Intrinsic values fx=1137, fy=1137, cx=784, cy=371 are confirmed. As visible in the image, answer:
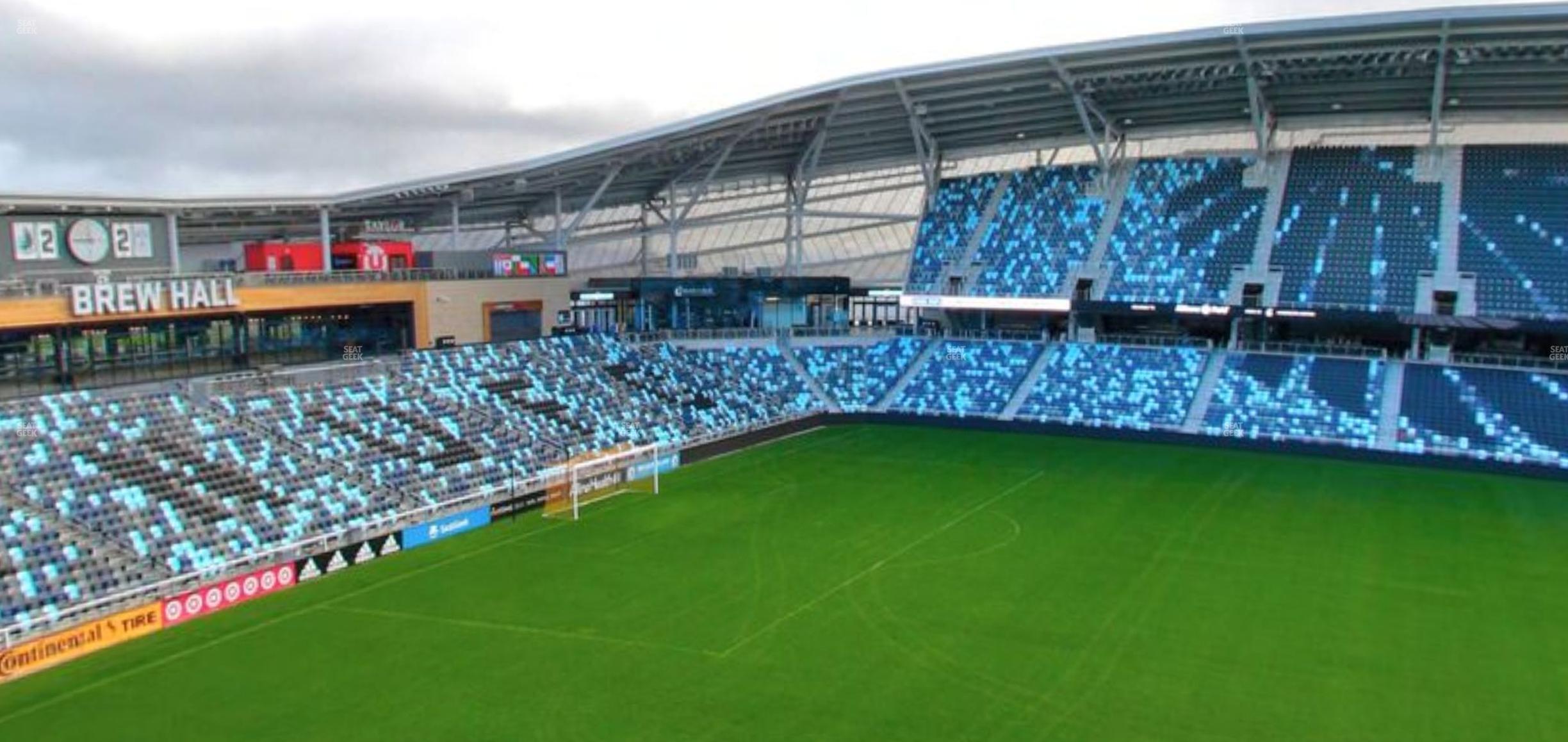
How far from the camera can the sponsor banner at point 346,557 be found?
27.4 m

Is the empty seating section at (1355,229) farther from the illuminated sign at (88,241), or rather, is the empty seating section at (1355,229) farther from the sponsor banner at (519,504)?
the illuminated sign at (88,241)

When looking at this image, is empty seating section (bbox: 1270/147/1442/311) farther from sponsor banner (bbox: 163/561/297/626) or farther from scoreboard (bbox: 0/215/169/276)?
scoreboard (bbox: 0/215/169/276)

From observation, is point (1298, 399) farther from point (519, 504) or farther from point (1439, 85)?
point (519, 504)

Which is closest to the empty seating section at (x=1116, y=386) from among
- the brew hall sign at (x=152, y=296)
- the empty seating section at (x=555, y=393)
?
the empty seating section at (x=555, y=393)

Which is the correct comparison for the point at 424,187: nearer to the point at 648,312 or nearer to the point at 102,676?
the point at 648,312

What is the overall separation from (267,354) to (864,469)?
845 inches

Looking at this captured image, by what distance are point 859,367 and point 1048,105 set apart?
1530 centimetres

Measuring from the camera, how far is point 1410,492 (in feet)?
122

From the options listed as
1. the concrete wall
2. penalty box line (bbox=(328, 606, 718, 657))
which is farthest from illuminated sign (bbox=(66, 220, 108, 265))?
penalty box line (bbox=(328, 606, 718, 657))

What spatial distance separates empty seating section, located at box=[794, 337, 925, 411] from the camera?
2140 inches

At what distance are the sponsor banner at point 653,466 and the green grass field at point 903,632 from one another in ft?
8.71

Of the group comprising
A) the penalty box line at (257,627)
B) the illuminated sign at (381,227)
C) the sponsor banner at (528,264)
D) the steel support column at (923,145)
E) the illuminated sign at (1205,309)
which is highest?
the steel support column at (923,145)

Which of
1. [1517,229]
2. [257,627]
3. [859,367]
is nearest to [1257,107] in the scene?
[1517,229]

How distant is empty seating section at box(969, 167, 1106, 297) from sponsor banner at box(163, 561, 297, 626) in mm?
37429
